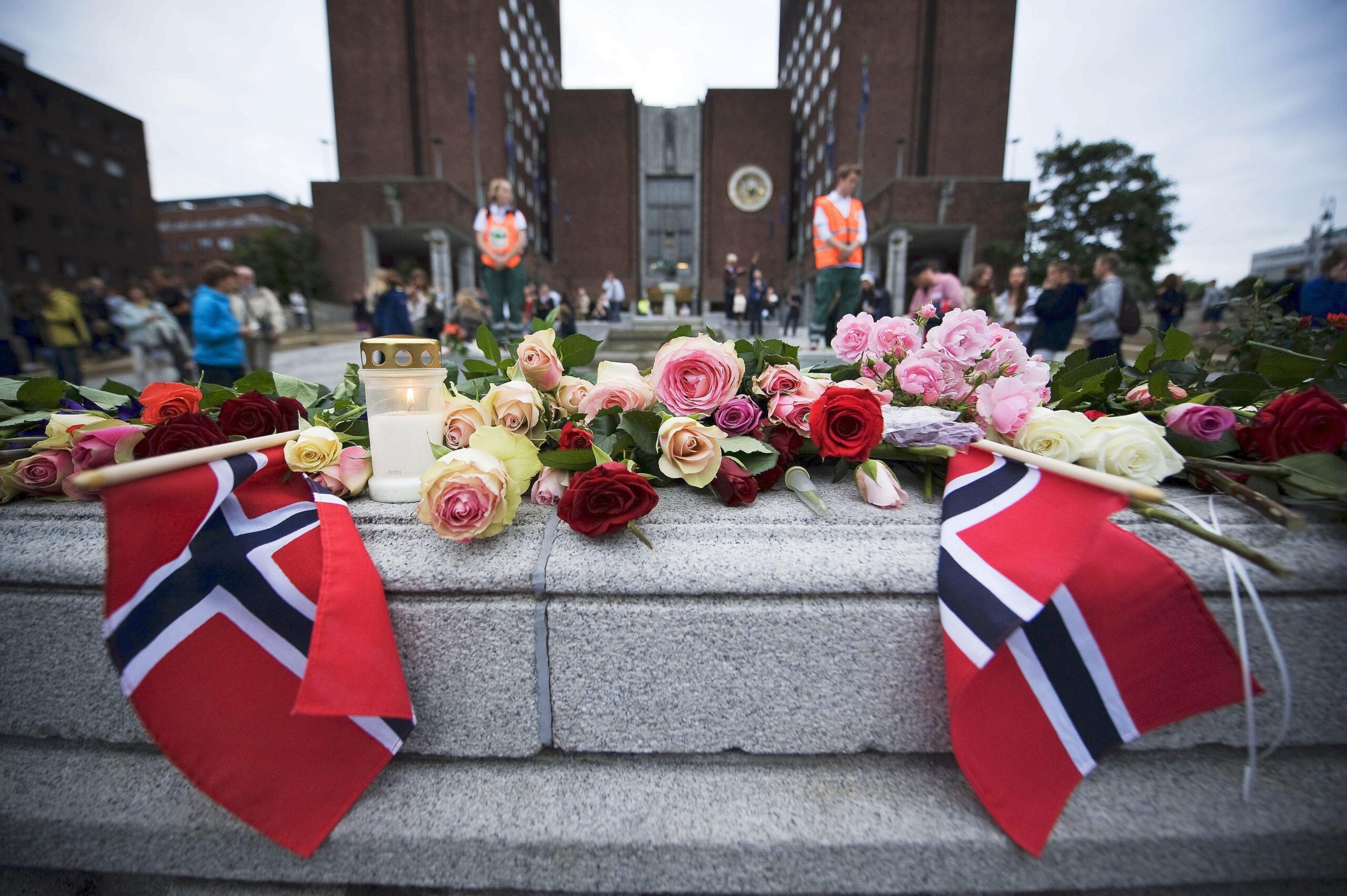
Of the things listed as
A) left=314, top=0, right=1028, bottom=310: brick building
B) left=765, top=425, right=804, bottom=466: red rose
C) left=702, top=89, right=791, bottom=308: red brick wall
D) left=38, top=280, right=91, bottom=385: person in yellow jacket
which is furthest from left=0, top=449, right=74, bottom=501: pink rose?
left=702, top=89, right=791, bottom=308: red brick wall

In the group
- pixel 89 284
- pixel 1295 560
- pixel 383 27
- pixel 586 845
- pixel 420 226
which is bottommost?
pixel 586 845

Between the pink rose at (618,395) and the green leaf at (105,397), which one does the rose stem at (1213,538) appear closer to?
the pink rose at (618,395)

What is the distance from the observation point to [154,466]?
865mm

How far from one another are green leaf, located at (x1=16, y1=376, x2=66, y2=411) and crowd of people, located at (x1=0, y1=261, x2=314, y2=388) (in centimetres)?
381

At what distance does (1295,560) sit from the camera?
106 cm

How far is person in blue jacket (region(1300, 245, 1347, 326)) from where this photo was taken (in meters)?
4.59

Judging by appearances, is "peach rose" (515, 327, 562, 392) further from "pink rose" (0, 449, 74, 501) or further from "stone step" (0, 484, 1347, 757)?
"pink rose" (0, 449, 74, 501)

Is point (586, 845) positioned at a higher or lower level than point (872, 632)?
lower

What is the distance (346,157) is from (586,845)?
30004mm

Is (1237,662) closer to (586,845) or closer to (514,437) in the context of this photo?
(586,845)

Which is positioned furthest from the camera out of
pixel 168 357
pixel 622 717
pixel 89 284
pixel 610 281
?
pixel 610 281

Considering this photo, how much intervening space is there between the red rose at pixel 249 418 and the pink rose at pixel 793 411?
122 cm

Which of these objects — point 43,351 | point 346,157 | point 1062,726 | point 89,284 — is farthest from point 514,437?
point 346,157

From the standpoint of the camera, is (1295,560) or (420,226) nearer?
(1295,560)
